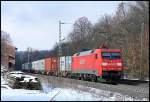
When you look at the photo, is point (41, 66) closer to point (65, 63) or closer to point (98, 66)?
point (65, 63)

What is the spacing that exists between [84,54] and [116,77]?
8.98 m

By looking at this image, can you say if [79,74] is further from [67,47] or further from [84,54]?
[67,47]

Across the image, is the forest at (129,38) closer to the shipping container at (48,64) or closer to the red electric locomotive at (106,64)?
the red electric locomotive at (106,64)

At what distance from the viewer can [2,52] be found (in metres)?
51.9

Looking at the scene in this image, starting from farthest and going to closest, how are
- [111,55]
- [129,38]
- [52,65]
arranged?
[52,65], [129,38], [111,55]

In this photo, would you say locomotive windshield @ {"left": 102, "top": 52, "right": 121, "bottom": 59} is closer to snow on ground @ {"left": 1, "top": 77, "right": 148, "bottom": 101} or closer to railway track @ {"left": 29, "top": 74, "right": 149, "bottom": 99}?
railway track @ {"left": 29, "top": 74, "right": 149, "bottom": 99}

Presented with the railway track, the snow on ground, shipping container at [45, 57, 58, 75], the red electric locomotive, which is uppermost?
shipping container at [45, 57, 58, 75]

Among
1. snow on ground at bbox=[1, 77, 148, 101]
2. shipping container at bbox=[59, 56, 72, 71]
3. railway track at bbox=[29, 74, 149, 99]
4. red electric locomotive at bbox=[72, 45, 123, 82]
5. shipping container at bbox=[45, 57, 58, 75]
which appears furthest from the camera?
shipping container at bbox=[45, 57, 58, 75]

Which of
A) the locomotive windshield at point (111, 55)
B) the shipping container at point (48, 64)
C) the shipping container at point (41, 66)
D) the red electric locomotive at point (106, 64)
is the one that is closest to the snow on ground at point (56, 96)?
the red electric locomotive at point (106, 64)

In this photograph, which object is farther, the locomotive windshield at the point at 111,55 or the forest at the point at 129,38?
the forest at the point at 129,38

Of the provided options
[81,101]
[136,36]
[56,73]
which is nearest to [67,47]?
[56,73]

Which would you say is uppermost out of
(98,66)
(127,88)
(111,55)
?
(111,55)

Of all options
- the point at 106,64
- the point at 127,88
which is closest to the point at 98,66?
the point at 106,64

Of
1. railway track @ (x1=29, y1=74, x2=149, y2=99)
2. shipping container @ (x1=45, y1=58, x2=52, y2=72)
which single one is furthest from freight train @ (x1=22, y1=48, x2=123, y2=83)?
shipping container @ (x1=45, y1=58, x2=52, y2=72)
